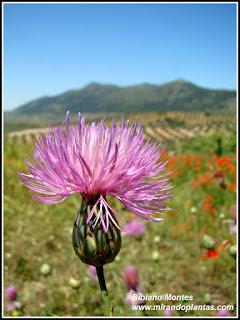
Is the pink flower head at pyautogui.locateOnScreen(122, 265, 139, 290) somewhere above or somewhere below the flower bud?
below

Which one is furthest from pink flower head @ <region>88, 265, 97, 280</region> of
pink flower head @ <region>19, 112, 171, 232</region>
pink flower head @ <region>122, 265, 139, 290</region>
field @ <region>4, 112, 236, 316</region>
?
pink flower head @ <region>19, 112, 171, 232</region>

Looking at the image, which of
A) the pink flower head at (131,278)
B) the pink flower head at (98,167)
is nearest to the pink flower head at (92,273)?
the pink flower head at (131,278)

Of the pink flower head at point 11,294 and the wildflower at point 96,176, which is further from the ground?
the wildflower at point 96,176

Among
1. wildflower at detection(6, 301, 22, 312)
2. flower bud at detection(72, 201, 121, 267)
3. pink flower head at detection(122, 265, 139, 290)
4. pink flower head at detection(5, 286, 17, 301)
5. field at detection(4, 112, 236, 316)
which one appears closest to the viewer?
flower bud at detection(72, 201, 121, 267)

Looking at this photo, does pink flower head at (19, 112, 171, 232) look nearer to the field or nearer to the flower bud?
the flower bud

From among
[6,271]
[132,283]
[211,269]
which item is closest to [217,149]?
[211,269]

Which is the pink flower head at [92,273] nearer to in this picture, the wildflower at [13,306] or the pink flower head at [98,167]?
the wildflower at [13,306]
